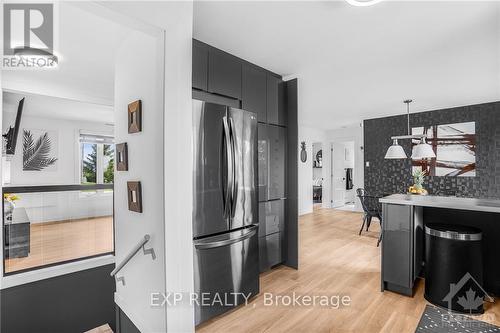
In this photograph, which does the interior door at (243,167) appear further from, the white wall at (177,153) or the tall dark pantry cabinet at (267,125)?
the white wall at (177,153)

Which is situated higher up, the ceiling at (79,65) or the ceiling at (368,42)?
the ceiling at (368,42)

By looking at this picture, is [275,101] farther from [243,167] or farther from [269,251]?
[269,251]

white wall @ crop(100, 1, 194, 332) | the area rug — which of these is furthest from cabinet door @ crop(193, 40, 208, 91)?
the area rug

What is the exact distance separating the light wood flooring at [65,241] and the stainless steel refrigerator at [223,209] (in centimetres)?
213

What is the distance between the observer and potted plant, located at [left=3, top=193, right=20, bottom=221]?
2.65m

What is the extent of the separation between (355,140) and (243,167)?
5.99m

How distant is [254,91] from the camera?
303 cm

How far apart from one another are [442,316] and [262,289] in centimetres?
166

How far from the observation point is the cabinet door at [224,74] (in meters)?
2.56

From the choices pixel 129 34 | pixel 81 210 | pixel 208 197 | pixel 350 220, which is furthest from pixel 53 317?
pixel 350 220

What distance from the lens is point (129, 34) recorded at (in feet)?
6.79

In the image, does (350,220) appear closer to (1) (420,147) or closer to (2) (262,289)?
(1) (420,147)

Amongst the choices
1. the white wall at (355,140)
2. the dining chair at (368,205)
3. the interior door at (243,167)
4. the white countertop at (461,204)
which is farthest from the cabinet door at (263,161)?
the white wall at (355,140)

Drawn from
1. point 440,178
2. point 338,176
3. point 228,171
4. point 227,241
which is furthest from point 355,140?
point 227,241
